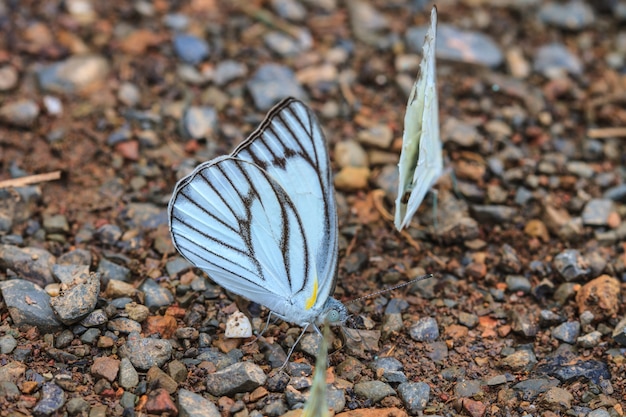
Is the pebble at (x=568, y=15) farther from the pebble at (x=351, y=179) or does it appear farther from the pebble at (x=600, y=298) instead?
the pebble at (x=600, y=298)

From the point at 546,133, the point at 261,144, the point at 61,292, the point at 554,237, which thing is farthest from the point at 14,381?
the point at 546,133

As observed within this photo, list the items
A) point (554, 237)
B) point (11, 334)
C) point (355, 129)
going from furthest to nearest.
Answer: point (355, 129)
point (554, 237)
point (11, 334)

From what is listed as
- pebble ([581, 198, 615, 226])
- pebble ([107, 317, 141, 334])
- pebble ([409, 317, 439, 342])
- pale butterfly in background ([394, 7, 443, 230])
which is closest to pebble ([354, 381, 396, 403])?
pebble ([409, 317, 439, 342])

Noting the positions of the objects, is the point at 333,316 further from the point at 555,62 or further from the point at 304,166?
the point at 555,62

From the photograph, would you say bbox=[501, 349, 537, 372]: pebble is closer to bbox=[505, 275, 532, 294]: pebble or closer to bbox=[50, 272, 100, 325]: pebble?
bbox=[505, 275, 532, 294]: pebble

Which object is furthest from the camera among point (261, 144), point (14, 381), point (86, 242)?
point (86, 242)

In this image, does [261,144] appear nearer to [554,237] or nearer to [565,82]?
[554,237]
